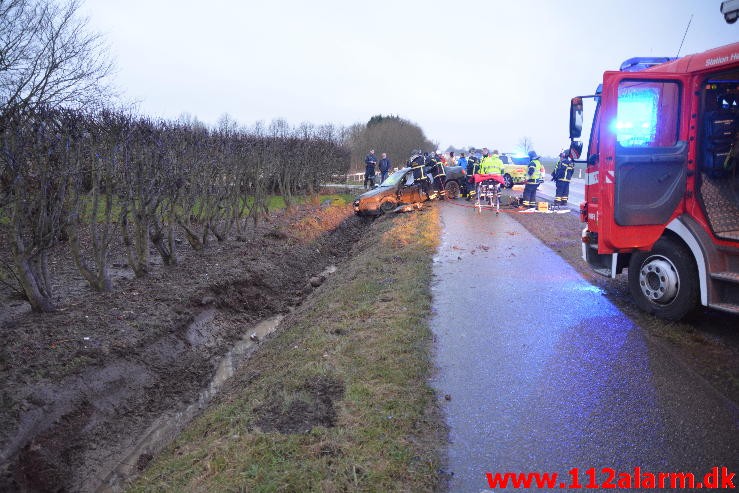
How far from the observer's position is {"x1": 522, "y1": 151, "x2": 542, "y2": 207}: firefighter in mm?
16781

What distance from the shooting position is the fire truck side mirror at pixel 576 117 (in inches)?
247

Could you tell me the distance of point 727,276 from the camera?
16.1 ft

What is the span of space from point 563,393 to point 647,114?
148 inches

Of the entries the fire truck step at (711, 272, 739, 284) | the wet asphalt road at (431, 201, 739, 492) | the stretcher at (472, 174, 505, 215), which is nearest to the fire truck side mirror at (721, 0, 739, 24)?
the fire truck step at (711, 272, 739, 284)

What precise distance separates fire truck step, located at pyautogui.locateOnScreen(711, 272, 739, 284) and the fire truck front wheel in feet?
0.99

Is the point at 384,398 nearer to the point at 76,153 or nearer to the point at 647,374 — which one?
the point at 647,374

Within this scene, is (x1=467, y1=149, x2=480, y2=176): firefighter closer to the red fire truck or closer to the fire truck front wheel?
the red fire truck

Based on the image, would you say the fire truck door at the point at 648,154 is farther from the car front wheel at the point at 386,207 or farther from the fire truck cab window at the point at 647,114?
the car front wheel at the point at 386,207

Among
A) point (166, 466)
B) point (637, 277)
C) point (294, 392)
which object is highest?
point (637, 277)

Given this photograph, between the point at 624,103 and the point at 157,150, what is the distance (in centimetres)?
739

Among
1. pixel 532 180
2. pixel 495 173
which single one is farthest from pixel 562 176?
pixel 495 173

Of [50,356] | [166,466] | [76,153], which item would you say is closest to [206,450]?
[166,466]

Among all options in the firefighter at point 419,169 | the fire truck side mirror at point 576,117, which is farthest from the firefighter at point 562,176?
the fire truck side mirror at point 576,117

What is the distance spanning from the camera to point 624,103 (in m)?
5.80
